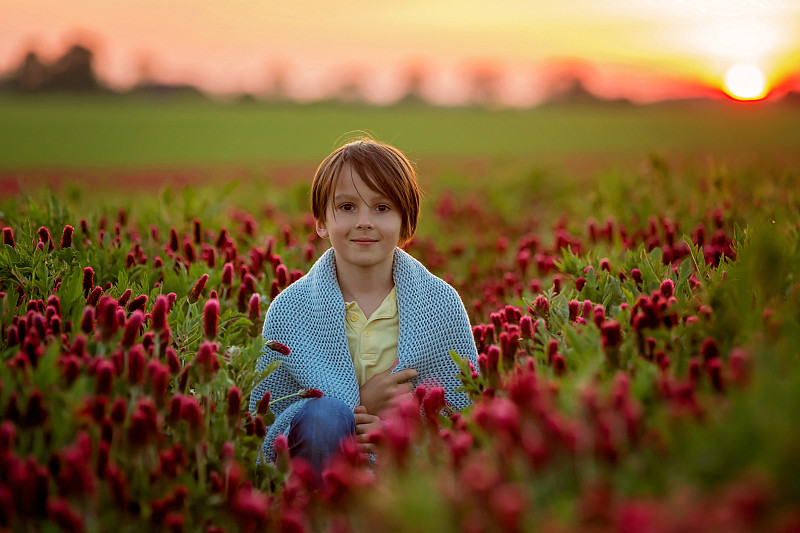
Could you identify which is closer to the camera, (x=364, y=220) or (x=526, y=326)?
(x=526, y=326)

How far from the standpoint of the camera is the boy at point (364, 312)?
132 inches

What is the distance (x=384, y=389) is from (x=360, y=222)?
77 cm

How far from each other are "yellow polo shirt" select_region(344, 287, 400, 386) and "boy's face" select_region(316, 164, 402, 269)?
24 centimetres

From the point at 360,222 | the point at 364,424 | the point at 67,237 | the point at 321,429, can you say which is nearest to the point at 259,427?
the point at 321,429

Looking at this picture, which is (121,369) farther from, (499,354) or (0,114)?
(0,114)

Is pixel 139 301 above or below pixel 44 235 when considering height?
below

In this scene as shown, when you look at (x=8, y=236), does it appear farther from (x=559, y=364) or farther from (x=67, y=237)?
(x=559, y=364)

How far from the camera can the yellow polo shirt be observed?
11.6ft

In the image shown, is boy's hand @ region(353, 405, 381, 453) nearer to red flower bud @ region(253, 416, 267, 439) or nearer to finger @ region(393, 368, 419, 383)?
finger @ region(393, 368, 419, 383)

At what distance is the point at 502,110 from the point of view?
65.4 m

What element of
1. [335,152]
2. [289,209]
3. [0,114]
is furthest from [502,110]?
[335,152]

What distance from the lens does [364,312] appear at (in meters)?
3.64

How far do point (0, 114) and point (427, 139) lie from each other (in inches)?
1149

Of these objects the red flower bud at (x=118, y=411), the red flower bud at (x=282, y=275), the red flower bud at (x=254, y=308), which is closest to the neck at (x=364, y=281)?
the red flower bud at (x=282, y=275)
